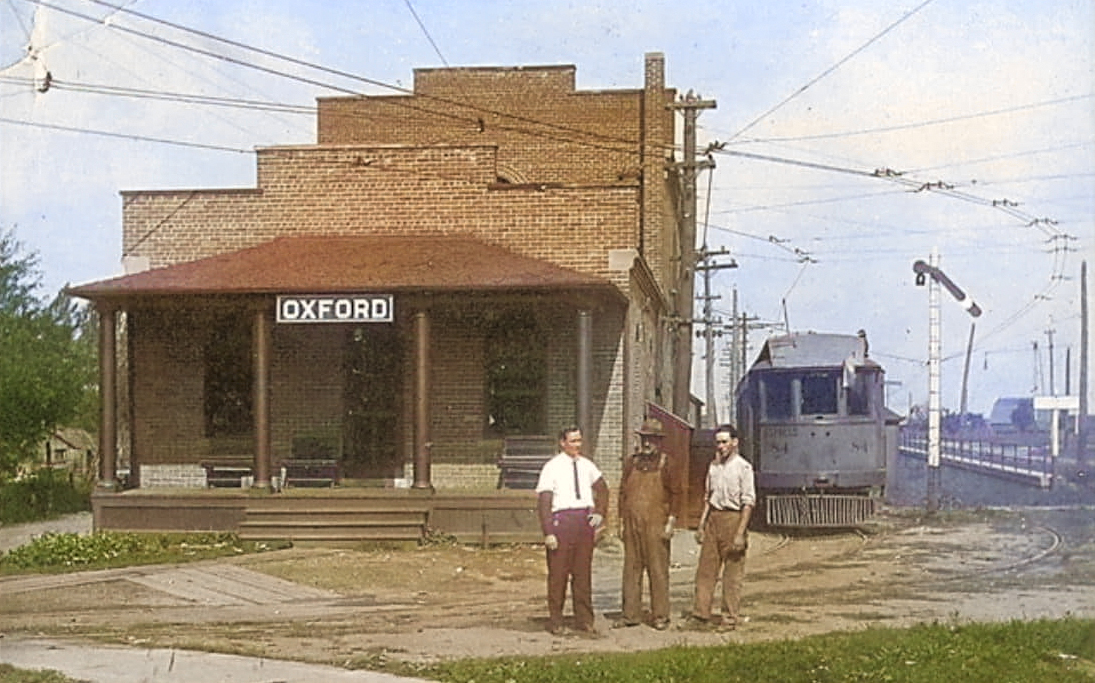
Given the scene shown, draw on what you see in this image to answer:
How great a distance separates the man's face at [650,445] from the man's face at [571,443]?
1.82 feet

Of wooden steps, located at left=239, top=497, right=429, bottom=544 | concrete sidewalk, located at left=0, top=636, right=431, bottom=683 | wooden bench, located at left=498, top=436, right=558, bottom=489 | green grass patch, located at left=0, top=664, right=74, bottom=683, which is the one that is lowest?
concrete sidewalk, located at left=0, top=636, right=431, bottom=683

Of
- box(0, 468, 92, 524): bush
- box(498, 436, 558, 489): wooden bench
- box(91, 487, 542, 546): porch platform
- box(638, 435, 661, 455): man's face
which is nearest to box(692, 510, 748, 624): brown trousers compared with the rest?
box(638, 435, 661, 455): man's face

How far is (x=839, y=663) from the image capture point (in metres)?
9.11

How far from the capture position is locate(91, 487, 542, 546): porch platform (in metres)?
14.6

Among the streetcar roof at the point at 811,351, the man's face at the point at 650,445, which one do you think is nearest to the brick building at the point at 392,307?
the streetcar roof at the point at 811,351

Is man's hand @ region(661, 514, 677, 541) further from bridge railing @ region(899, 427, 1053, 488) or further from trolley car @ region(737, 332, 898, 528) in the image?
bridge railing @ region(899, 427, 1053, 488)

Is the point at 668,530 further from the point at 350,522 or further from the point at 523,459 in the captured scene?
the point at 350,522

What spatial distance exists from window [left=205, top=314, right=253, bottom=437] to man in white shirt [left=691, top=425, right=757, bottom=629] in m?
7.02

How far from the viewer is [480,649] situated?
9.66 metres

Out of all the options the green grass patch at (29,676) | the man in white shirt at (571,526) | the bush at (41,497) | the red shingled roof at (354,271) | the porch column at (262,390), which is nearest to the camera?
the green grass patch at (29,676)

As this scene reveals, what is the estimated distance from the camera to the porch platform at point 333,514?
47.9ft

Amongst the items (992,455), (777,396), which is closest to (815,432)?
(777,396)

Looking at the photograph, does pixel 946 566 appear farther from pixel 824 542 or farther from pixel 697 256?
pixel 697 256

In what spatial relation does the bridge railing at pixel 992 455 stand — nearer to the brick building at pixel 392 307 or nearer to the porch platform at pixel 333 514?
the brick building at pixel 392 307
